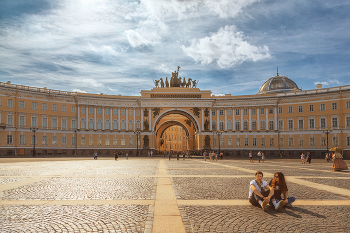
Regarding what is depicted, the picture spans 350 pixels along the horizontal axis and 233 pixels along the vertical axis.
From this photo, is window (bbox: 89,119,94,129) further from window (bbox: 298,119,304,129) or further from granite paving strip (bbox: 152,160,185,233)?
granite paving strip (bbox: 152,160,185,233)

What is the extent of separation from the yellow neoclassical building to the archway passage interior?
5285 millimetres

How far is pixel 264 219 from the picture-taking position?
854cm

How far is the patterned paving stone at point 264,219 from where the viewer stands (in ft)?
Answer: 25.0

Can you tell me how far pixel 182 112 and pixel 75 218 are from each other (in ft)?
219

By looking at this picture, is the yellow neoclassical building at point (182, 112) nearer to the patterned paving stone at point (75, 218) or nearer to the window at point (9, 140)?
the window at point (9, 140)

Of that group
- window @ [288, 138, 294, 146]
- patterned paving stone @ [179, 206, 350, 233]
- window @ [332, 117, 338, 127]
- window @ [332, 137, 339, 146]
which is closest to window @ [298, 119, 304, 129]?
window @ [288, 138, 294, 146]

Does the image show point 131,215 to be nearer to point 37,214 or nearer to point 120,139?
point 37,214

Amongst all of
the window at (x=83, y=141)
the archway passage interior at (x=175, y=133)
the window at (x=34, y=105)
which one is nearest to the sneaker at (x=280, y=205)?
the window at (x=34, y=105)

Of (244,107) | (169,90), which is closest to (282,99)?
(244,107)

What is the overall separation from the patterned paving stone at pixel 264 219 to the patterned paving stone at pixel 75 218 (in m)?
1.42

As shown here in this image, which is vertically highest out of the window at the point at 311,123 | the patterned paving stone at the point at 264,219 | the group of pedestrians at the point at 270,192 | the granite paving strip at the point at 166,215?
the window at the point at 311,123

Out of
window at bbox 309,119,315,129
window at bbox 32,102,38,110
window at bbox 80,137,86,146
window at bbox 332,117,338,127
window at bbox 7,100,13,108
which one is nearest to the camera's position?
window at bbox 7,100,13,108

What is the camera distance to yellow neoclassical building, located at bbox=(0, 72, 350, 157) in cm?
6212

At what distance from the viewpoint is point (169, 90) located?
73.9 meters
